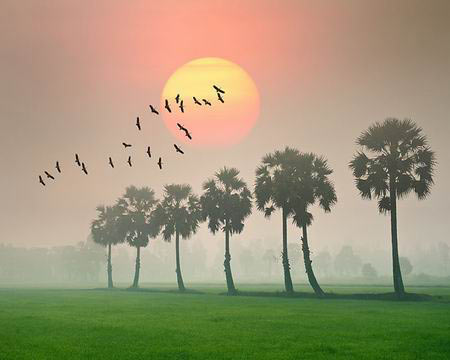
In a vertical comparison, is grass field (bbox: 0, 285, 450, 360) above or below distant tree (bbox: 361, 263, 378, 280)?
above

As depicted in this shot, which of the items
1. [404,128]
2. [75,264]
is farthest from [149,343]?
[75,264]

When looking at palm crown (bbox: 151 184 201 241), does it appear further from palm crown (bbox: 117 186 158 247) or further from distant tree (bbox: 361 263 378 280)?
distant tree (bbox: 361 263 378 280)

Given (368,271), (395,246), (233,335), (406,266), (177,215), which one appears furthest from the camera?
(368,271)

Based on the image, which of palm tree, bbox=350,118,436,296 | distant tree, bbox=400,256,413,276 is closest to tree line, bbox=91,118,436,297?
palm tree, bbox=350,118,436,296

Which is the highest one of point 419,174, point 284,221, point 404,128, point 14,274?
point 404,128

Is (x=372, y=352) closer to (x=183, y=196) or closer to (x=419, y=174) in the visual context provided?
(x=419, y=174)

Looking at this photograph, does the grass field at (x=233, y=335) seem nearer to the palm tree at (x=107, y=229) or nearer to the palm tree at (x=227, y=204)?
the palm tree at (x=227, y=204)

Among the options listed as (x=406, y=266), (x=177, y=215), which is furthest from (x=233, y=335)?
(x=406, y=266)

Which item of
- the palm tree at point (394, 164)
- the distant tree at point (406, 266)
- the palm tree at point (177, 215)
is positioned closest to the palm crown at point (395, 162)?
the palm tree at point (394, 164)

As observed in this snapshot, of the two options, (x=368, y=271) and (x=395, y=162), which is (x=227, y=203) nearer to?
(x=395, y=162)

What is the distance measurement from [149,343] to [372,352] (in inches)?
373

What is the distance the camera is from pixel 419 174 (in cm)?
4869

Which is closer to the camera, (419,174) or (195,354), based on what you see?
(195,354)

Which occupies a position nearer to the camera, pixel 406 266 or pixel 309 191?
pixel 309 191
